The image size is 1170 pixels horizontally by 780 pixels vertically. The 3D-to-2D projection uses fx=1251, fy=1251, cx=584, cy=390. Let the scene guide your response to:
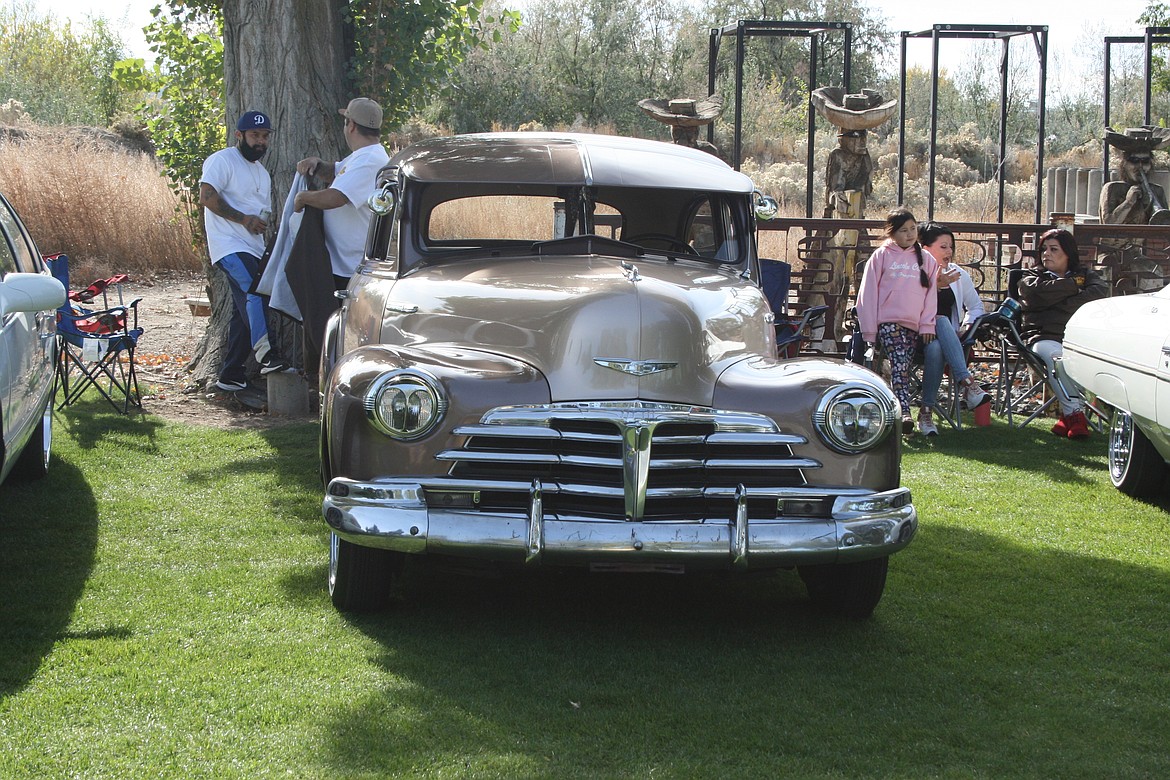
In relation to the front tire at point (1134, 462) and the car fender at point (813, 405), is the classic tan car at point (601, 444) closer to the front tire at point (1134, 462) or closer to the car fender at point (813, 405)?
the car fender at point (813, 405)

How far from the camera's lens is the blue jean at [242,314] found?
8812 mm

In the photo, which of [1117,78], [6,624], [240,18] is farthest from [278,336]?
[1117,78]

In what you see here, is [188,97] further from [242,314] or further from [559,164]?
[559,164]

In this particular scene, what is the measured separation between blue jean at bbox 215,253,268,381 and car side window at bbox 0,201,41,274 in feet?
7.31

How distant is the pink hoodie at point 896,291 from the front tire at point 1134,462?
1709mm

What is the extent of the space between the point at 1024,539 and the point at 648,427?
2879 mm

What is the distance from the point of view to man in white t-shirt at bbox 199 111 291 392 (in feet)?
28.8

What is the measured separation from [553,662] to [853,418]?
1.35 m

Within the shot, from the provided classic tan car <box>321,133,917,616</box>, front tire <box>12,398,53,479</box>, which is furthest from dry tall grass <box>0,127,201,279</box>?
classic tan car <box>321,133,917,616</box>

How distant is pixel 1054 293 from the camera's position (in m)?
9.34

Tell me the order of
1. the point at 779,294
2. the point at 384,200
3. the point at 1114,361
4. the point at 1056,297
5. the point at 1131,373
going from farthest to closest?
the point at 1056,297
the point at 779,294
the point at 1114,361
the point at 1131,373
the point at 384,200

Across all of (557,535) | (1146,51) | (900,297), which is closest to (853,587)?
(557,535)

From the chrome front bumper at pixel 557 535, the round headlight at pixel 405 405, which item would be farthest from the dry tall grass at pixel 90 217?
the chrome front bumper at pixel 557 535

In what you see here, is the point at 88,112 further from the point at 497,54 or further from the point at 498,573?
the point at 498,573
